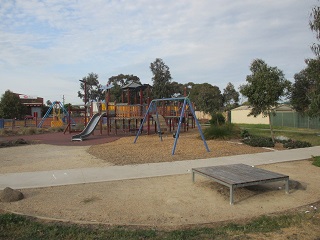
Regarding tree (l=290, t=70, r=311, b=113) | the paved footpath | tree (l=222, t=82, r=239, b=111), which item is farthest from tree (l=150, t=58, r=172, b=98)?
the paved footpath

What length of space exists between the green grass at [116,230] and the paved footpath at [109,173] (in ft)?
8.76

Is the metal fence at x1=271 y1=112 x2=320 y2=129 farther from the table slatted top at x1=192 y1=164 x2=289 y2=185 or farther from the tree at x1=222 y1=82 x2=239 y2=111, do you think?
the tree at x1=222 y1=82 x2=239 y2=111

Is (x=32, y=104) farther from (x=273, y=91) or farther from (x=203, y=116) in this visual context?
(x=273, y=91)

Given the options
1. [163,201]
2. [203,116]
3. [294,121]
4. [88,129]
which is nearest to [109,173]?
[163,201]

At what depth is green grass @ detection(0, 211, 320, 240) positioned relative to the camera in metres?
4.50

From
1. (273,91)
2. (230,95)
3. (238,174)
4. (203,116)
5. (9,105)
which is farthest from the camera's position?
(230,95)

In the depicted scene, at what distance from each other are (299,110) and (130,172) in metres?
15.2

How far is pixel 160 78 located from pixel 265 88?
41.8 m

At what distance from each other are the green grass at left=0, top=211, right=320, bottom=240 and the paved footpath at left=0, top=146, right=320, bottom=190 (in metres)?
2.67

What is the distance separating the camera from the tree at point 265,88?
16.6m

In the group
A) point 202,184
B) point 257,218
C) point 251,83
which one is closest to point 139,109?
point 251,83

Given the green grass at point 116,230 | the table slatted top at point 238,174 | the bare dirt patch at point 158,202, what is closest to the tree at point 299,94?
the bare dirt patch at point 158,202

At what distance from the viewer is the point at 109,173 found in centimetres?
889

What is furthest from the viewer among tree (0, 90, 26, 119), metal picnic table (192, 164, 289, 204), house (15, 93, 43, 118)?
house (15, 93, 43, 118)
